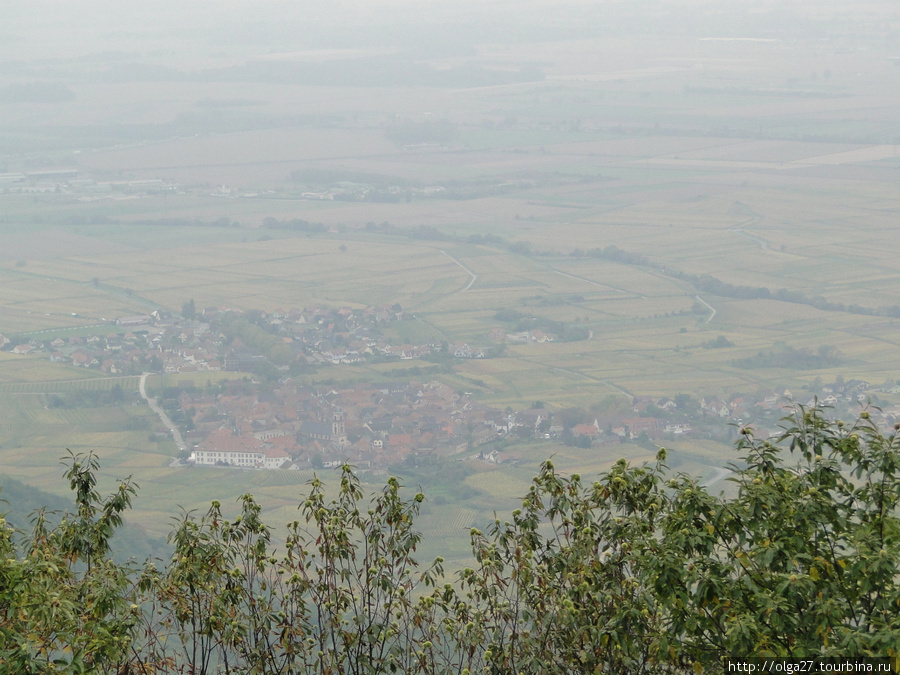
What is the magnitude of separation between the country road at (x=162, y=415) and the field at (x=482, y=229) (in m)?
0.76

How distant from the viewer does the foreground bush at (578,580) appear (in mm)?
4938

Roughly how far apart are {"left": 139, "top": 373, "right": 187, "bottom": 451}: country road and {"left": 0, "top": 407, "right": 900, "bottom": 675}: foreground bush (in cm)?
3303

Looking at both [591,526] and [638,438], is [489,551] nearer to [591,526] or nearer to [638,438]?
[591,526]

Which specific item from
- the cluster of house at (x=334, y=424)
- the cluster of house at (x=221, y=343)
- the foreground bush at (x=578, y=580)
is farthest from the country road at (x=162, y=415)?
the foreground bush at (x=578, y=580)

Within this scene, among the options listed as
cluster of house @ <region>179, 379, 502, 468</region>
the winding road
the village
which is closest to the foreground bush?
the village

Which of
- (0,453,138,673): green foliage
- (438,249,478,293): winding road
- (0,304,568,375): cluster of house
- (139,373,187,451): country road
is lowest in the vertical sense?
(139,373,187,451): country road

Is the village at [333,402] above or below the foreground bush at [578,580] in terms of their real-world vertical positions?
below

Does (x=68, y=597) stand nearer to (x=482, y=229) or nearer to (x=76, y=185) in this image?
(x=482, y=229)

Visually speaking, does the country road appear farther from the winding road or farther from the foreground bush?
the foreground bush

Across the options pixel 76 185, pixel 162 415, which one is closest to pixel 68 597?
pixel 162 415

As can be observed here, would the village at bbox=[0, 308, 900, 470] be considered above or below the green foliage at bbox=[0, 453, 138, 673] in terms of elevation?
below

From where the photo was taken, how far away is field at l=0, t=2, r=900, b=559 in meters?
44.7

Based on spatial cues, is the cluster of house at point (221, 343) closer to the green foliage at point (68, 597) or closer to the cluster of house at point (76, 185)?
the green foliage at point (68, 597)

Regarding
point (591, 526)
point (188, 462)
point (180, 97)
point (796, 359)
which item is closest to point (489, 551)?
point (591, 526)
